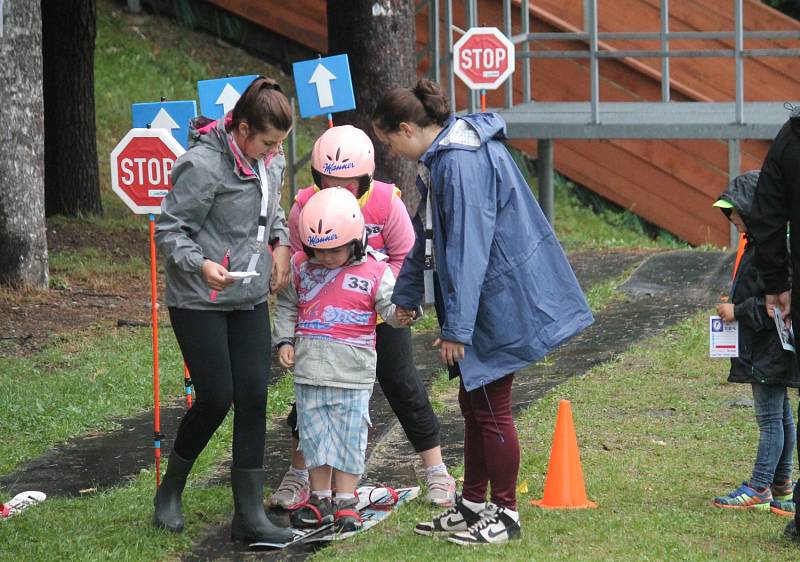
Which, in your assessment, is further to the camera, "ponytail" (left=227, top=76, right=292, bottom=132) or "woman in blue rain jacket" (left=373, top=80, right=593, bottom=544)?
"ponytail" (left=227, top=76, right=292, bottom=132)

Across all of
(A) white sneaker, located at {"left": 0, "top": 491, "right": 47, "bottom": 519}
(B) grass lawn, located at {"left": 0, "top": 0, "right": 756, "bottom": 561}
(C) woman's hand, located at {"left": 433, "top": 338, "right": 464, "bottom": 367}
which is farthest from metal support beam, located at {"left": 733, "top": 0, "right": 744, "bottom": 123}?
(A) white sneaker, located at {"left": 0, "top": 491, "right": 47, "bottom": 519}

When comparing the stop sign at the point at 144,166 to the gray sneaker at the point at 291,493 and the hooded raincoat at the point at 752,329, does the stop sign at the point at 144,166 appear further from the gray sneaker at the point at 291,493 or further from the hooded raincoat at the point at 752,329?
the hooded raincoat at the point at 752,329

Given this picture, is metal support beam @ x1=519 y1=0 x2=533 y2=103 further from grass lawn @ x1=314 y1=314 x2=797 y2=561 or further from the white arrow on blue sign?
the white arrow on blue sign

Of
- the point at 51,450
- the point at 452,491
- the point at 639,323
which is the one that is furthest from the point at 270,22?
the point at 452,491

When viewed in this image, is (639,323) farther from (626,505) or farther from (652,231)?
(652,231)

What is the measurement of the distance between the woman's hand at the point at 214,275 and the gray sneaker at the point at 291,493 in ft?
4.22

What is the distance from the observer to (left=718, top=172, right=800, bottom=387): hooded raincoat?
5656 millimetres

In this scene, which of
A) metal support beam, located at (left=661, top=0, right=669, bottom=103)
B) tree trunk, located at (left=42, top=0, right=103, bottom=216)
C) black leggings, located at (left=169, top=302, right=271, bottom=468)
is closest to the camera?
black leggings, located at (left=169, top=302, right=271, bottom=468)

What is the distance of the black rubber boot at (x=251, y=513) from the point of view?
5.38 metres

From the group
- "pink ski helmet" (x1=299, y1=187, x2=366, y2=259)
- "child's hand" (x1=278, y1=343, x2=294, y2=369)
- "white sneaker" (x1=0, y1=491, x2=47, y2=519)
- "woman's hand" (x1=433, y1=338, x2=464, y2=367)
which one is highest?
"pink ski helmet" (x1=299, y1=187, x2=366, y2=259)

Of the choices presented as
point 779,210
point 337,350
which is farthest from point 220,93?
point 779,210

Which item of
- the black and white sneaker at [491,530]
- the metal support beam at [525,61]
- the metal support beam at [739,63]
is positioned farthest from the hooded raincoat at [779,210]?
the metal support beam at [525,61]

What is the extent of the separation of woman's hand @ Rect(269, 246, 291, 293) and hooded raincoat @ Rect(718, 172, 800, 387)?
1.94 meters

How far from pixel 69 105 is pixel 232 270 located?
9.45m
